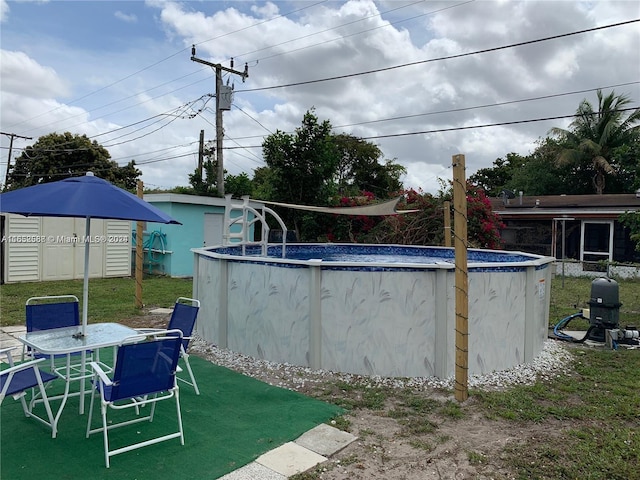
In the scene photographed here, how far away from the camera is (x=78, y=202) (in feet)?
12.5

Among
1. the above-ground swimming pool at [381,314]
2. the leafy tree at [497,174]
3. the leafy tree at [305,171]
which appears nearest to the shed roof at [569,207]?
the leafy tree at [305,171]

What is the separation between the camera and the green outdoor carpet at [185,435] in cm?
322

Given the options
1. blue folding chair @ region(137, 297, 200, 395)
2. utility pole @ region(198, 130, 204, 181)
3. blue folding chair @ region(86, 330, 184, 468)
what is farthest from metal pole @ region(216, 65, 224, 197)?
blue folding chair @ region(86, 330, 184, 468)

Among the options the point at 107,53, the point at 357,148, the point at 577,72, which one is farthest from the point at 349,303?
the point at 357,148

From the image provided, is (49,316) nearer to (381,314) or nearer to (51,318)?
(51,318)

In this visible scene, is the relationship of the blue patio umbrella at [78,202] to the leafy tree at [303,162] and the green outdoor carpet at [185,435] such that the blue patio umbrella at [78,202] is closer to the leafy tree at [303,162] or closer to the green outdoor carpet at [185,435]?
the green outdoor carpet at [185,435]

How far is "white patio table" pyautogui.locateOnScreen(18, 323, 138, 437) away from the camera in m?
3.78

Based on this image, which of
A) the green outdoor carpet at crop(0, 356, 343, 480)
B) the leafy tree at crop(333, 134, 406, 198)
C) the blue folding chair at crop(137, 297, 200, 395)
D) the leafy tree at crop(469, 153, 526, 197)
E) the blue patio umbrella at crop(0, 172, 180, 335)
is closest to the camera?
the green outdoor carpet at crop(0, 356, 343, 480)

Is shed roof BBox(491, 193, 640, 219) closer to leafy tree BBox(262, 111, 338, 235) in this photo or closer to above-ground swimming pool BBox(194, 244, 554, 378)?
leafy tree BBox(262, 111, 338, 235)

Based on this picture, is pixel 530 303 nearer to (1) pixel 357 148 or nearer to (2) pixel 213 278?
(2) pixel 213 278

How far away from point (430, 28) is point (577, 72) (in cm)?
616

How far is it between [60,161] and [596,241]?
32908mm

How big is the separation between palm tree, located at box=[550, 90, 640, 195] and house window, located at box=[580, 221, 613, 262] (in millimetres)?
9911

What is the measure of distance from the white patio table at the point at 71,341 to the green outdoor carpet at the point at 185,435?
0.23 metres
